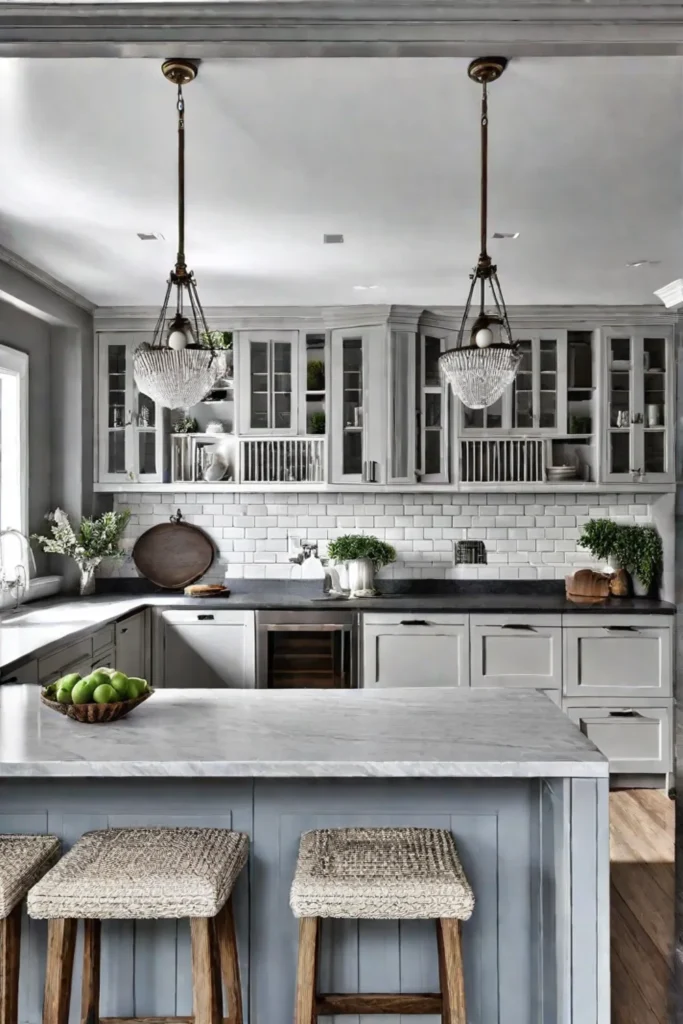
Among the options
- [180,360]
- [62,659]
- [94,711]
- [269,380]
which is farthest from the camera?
[269,380]

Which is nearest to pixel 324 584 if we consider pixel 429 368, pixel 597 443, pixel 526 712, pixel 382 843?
pixel 429 368

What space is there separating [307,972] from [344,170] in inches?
107

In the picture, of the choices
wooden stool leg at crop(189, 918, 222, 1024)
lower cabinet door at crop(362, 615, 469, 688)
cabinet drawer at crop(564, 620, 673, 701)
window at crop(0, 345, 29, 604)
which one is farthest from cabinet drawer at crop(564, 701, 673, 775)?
wooden stool leg at crop(189, 918, 222, 1024)

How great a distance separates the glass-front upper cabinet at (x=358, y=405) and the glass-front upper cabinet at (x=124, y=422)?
3.80 feet

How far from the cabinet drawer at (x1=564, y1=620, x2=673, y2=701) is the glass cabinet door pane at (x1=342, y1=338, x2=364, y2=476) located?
171cm

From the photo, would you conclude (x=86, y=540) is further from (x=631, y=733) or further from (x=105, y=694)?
(x=631, y=733)

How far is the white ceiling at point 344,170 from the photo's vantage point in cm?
257

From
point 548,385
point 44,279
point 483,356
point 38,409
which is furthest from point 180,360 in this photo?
point 548,385

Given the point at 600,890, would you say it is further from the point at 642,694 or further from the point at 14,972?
the point at 642,694

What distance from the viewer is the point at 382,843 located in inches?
81.4

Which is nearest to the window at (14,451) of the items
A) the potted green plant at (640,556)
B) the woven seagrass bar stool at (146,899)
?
the woven seagrass bar stool at (146,899)

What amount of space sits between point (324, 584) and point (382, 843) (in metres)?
3.65

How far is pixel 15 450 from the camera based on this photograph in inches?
193

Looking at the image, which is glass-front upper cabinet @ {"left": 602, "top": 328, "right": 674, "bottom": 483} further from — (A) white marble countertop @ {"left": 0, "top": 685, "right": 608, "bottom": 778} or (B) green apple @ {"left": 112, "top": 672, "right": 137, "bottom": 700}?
(B) green apple @ {"left": 112, "top": 672, "right": 137, "bottom": 700}
